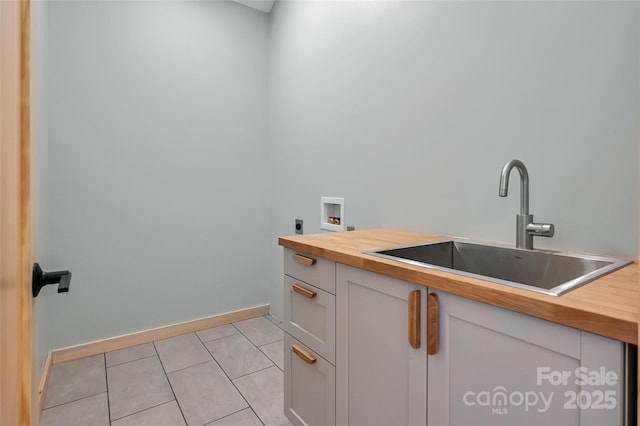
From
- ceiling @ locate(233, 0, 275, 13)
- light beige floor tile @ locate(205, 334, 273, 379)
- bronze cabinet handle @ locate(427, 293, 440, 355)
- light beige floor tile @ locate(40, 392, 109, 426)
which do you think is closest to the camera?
bronze cabinet handle @ locate(427, 293, 440, 355)

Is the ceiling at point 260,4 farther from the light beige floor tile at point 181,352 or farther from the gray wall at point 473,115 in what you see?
the light beige floor tile at point 181,352

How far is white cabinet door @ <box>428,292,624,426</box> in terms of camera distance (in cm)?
59

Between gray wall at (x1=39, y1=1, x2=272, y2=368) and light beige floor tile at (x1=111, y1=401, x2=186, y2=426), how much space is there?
2.51ft

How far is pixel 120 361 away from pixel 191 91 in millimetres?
1943

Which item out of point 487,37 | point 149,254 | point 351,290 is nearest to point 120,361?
point 149,254

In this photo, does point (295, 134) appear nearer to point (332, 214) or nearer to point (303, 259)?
point (332, 214)

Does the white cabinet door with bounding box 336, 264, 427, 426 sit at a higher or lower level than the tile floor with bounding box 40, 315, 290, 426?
higher

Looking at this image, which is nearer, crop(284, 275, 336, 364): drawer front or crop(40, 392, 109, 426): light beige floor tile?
crop(284, 275, 336, 364): drawer front

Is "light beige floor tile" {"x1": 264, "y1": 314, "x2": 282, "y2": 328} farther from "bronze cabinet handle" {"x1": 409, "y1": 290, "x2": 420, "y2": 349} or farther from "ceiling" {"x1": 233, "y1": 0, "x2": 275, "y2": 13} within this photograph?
"ceiling" {"x1": 233, "y1": 0, "x2": 275, "y2": 13}

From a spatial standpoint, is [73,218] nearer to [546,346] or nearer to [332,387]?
[332,387]

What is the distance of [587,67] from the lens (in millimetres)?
1091

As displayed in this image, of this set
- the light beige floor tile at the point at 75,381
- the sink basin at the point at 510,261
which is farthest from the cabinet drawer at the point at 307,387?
the light beige floor tile at the point at 75,381

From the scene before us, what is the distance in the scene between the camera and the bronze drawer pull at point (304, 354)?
1310 millimetres

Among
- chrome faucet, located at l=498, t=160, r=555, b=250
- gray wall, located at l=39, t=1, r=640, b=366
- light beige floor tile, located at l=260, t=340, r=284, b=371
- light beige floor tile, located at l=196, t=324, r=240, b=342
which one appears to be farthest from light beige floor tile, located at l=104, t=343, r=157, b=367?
chrome faucet, located at l=498, t=160, r=555, b=250
